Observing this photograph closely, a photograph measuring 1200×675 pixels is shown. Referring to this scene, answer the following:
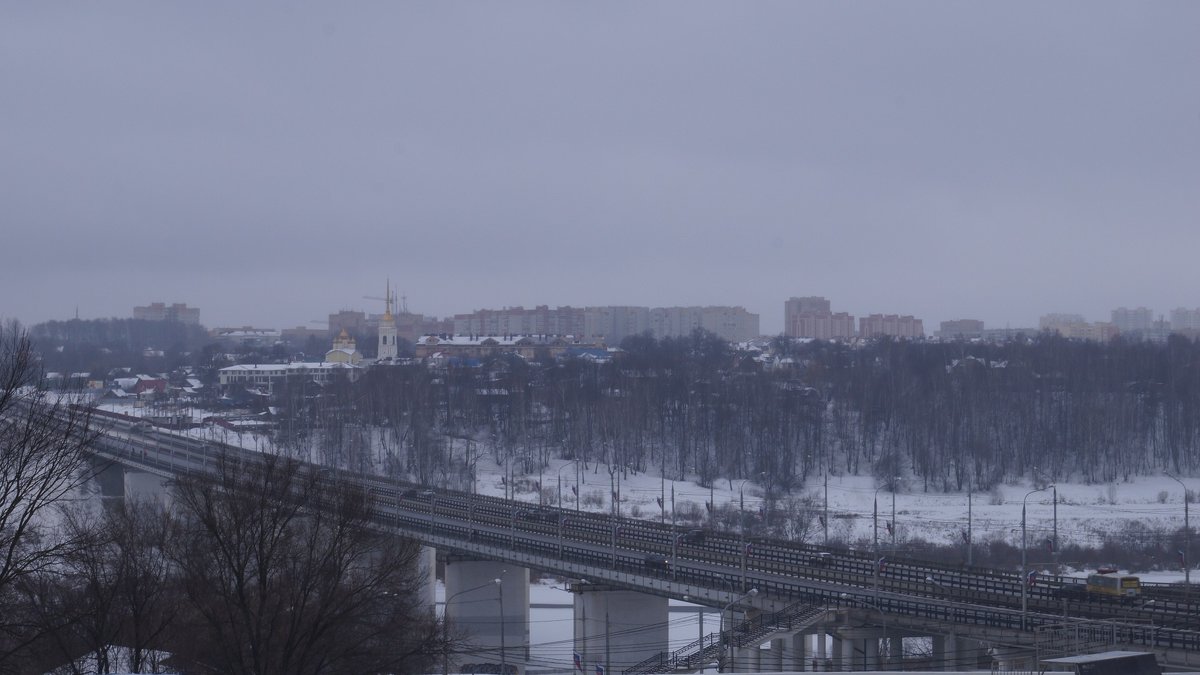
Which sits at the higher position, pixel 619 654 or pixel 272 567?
pixel 272 567

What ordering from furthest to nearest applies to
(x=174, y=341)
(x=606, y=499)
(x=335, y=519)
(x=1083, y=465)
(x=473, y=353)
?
(x=174, y=341) < (x=473, y=353) < (x=1083, y=465) < (x=606, y=499) < (x=335, y=519)

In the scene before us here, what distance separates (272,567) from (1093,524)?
3834 cm

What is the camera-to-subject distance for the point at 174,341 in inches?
7367

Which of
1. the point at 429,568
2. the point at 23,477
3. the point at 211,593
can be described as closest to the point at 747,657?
the point at 211,593

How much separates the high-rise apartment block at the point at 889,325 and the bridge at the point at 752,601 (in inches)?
6167

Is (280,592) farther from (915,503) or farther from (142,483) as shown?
(915,503)

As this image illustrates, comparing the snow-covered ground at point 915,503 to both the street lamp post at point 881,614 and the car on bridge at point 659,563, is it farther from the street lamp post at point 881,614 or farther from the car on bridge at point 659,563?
the street lamp post at point 881,614

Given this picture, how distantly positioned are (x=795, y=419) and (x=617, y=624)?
123 ft

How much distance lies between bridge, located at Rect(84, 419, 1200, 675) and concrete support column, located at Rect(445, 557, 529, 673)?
47 mm

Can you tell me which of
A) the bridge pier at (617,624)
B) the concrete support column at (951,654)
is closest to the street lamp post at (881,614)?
the concrete support column at (951,654)

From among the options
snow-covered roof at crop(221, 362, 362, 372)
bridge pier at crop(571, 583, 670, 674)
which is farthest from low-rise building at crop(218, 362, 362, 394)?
bridge pier at crop(571, 583, 670, 674)

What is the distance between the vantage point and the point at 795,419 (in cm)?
6556

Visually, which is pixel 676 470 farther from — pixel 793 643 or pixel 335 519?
pixel 335 519

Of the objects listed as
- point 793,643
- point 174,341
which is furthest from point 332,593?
point 174,341
